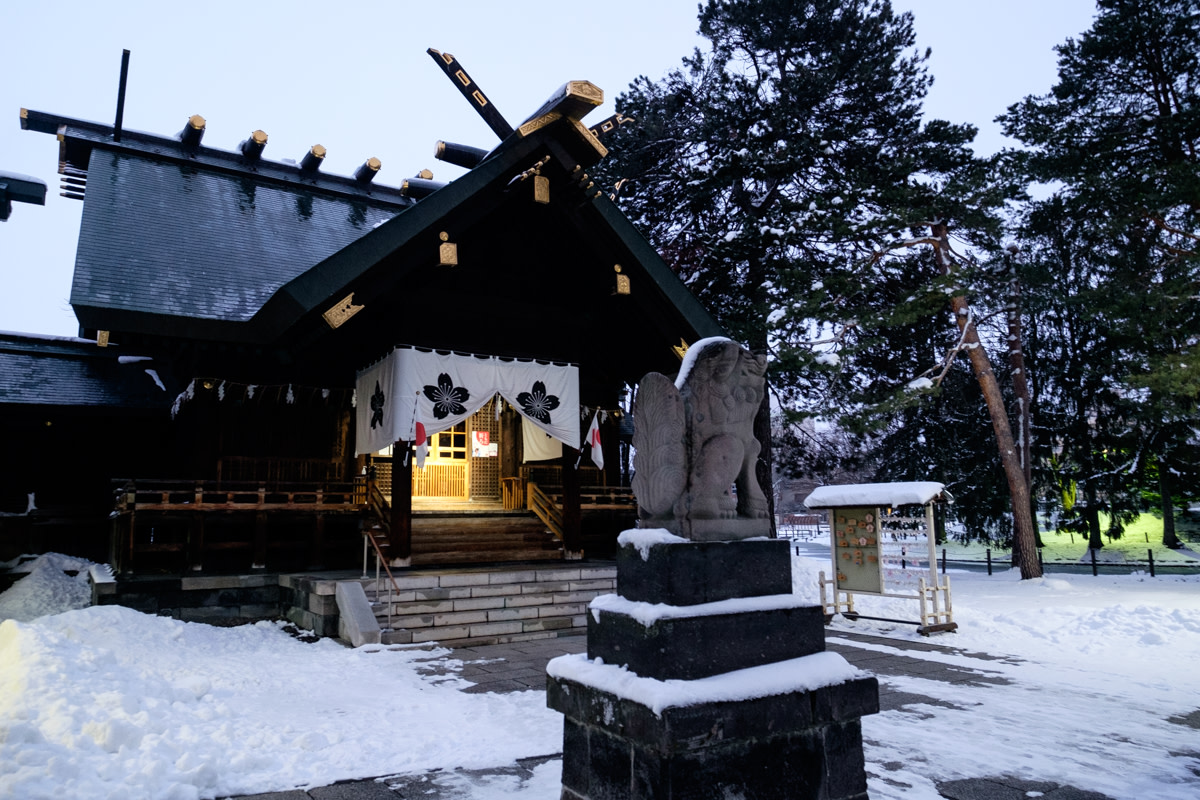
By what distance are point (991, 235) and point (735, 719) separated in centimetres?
1560

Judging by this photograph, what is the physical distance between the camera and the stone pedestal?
3.46 metres

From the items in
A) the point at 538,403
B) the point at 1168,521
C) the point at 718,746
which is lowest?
the point at 1168,521

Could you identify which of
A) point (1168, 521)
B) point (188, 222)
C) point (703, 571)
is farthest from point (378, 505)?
point (1168, 521)

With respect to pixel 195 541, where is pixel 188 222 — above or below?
above

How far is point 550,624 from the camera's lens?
10398 mm

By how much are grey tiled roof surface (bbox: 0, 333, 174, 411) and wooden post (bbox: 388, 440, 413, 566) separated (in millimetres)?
5528

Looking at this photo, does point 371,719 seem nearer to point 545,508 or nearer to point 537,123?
point 545,508

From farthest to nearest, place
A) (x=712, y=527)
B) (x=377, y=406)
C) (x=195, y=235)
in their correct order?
1. (x=195, y=235)
2. (x=377, y=406)
3. (x=712, y=527)

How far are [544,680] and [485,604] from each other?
3049 mm

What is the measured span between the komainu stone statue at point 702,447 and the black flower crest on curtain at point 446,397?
24.8 feet

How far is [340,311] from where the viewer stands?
1080 centimetres

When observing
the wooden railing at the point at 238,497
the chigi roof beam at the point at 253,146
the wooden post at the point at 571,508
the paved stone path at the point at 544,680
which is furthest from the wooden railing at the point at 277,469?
the chigi roof beam at the point at 253,146

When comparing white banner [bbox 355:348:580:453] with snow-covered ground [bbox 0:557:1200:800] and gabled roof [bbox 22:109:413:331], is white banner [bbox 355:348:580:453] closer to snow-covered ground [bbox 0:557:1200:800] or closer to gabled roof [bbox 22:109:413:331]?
gabled roof [bbox 22:109:413:331]

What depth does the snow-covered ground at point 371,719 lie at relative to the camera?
418cm
